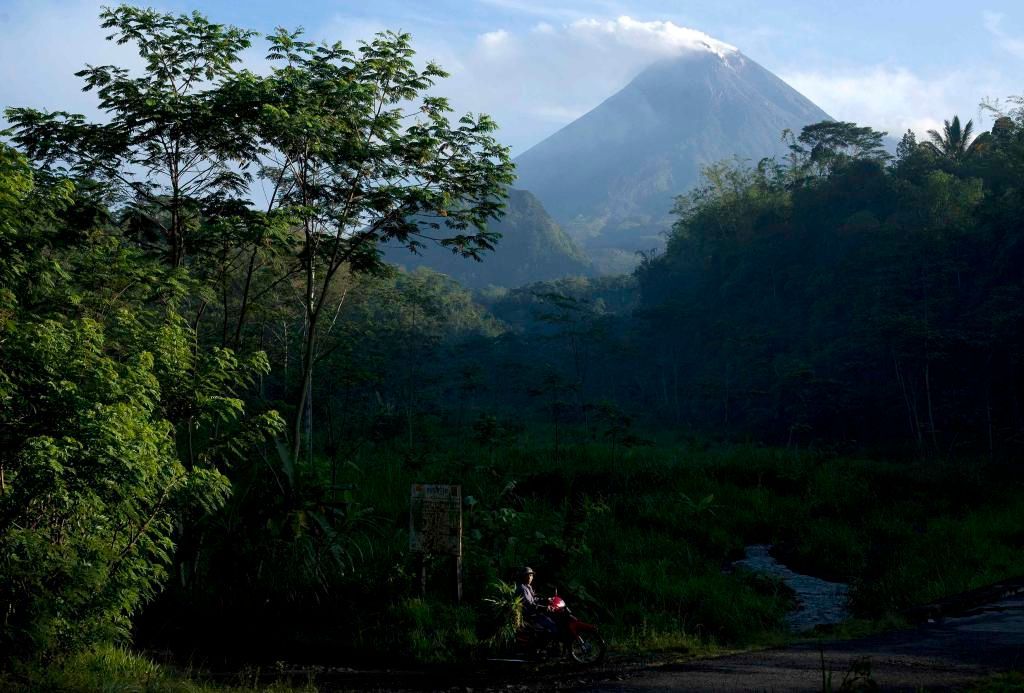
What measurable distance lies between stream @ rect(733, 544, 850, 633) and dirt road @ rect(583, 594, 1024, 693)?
201 centimetres

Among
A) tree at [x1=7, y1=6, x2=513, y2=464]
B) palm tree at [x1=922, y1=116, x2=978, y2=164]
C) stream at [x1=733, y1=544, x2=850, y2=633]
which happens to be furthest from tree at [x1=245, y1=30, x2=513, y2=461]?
palm tree at [x1=922, y1=116, x2=978, y2=164]

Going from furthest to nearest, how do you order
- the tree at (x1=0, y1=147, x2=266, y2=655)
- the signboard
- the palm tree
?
the palm tree → the signboard → the tree at (x1=0, y1=147, x2=266, y2=655)

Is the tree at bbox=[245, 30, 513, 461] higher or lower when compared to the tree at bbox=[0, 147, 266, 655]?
higher

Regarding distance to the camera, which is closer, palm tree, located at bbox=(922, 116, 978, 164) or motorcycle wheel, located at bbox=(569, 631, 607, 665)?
motorcycle wheel, located at bbox=(569, 631, 607, 665)

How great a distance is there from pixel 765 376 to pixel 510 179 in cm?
3251

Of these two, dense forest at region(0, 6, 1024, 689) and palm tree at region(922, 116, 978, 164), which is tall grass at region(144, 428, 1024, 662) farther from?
palm tree at region(922, 116, 978, 164)

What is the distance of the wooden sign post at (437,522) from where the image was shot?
33.7 ft

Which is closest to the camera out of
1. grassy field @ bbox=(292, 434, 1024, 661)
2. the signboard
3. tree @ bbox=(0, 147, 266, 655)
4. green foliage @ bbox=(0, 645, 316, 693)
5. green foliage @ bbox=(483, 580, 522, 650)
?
green foliage @ bbox=(0, 645, 316, 693)

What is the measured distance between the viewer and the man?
866 cm

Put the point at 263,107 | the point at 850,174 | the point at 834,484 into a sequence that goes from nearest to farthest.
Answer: the point at 263,107, the point at 834,484, the point at 850,174

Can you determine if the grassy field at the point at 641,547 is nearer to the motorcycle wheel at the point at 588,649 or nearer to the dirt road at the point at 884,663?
the motorcycle wheel at the point at 588,649

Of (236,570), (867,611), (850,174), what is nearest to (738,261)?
(850,174)

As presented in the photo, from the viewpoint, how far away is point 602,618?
11.2 m

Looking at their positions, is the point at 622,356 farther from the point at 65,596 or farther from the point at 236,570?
the point at 65,596
